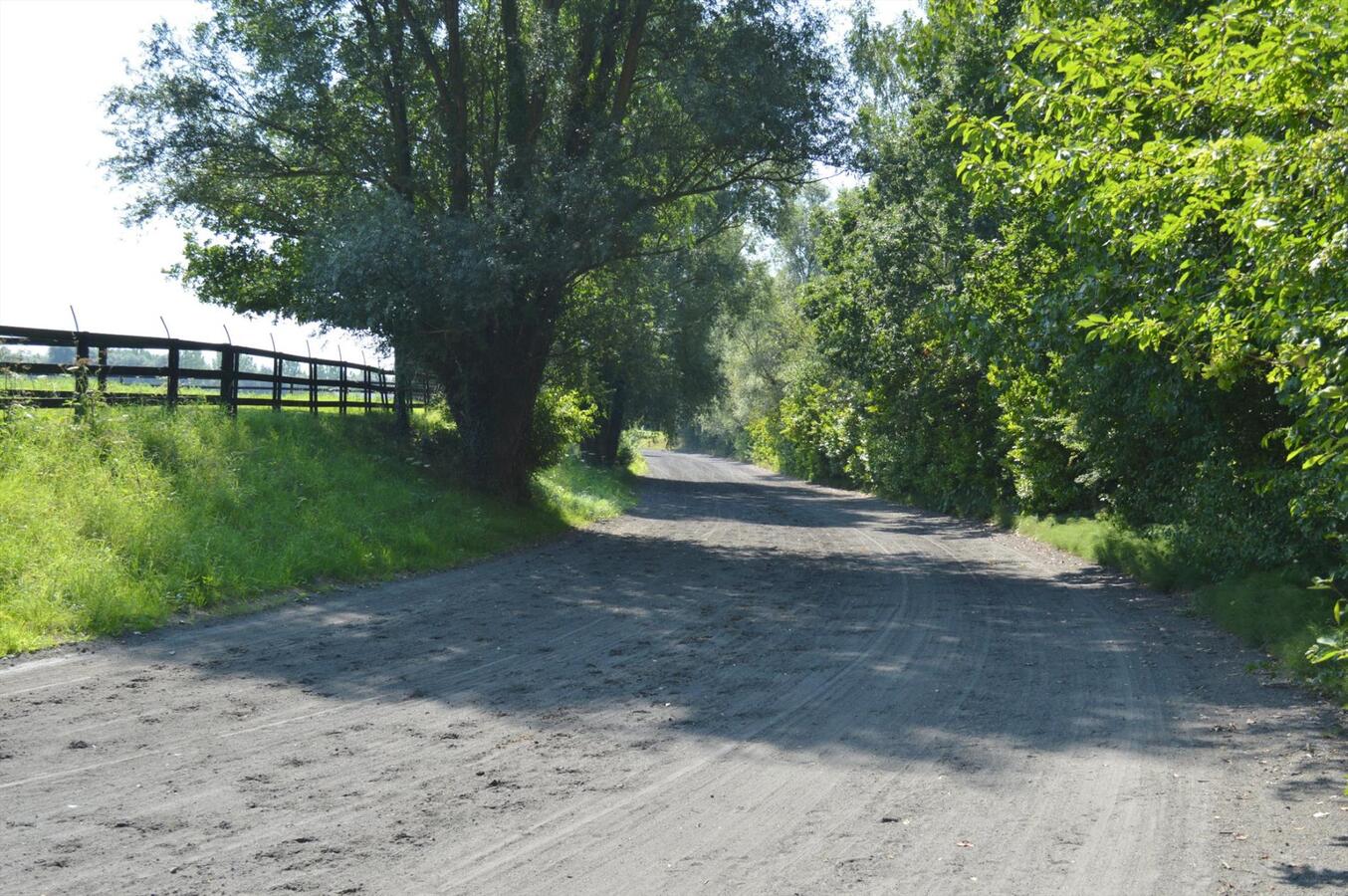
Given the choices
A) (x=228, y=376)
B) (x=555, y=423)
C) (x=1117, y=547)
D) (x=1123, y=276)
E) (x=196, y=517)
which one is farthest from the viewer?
(x=555, y=423)

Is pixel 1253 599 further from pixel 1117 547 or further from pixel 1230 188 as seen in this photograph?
pixel 1230 188

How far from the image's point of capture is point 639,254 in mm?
18875

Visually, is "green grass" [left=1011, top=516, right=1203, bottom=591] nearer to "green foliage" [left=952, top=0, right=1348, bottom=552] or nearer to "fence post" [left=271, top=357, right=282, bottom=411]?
"green foliage" [left=952, top=0, right=1348, bottom=552]

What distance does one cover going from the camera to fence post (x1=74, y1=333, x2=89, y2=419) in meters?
14.0

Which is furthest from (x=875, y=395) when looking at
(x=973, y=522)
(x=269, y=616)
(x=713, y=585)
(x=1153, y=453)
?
(x=269, y=616)

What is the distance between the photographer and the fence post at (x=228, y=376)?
17.8m

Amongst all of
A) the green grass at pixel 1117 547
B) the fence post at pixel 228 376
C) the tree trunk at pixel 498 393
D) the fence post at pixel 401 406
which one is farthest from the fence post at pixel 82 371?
the green grass at pixel 1117 547

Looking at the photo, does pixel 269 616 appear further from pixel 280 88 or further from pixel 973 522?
pixel 973 522

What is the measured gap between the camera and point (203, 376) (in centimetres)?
1720

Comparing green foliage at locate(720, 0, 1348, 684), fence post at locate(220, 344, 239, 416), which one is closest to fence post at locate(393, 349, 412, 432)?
fence post at locate(220, 344, 239, 416)

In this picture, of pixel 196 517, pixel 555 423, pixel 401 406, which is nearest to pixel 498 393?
pixel 555 423

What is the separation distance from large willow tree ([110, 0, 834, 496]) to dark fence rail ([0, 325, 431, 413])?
163 cm

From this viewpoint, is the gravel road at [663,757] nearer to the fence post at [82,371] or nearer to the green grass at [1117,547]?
the green grass at [1117,547]

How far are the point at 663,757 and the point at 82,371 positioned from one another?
1168 centimetres
